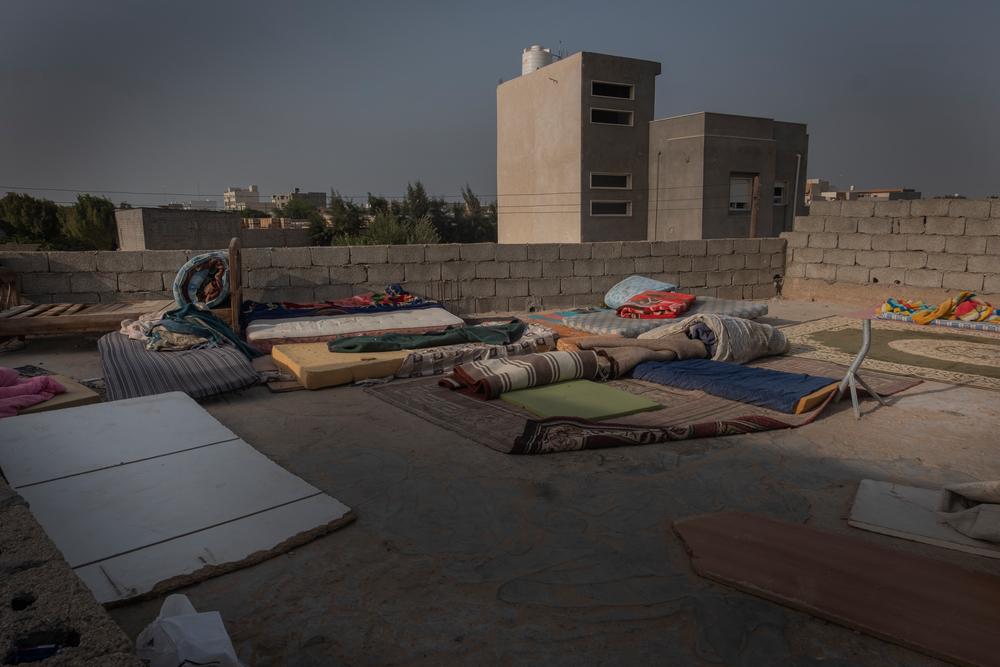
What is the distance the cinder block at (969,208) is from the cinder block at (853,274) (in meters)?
1.25

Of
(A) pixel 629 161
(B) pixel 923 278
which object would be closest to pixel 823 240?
(B) pixel 923 278

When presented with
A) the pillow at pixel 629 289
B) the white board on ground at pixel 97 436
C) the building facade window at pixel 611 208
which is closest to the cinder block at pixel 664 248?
the pillow at pixel 629 289

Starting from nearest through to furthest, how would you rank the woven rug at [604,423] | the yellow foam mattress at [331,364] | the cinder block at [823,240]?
the woven rug at [604,423], the yellow foam mattress at [331,364], the cinder block at [823,240]

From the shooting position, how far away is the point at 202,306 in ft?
19.7

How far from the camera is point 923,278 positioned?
Answer: 28.5 ft

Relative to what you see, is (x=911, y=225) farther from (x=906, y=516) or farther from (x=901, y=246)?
(x=906, y=516)

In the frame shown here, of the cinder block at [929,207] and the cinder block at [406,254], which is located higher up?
the cinder block at [929,207]

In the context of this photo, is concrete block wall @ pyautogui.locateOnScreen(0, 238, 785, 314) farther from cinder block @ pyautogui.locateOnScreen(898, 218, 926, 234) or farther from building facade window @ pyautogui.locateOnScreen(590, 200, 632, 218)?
building facade window @ pyautogui.locateOnScreen(590, 200, 632, 218)

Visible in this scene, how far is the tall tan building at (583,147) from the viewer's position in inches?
745

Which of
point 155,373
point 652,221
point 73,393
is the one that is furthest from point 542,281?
point 652,221

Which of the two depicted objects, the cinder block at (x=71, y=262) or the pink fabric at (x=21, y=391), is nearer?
the pink fabric at (x=21, y=391)

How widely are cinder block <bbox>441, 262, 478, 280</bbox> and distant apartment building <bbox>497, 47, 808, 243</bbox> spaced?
1160 cm

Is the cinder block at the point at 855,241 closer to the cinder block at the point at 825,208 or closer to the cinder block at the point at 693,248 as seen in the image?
the cinder block at the point at 825,208

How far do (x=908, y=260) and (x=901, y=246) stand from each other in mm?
210
